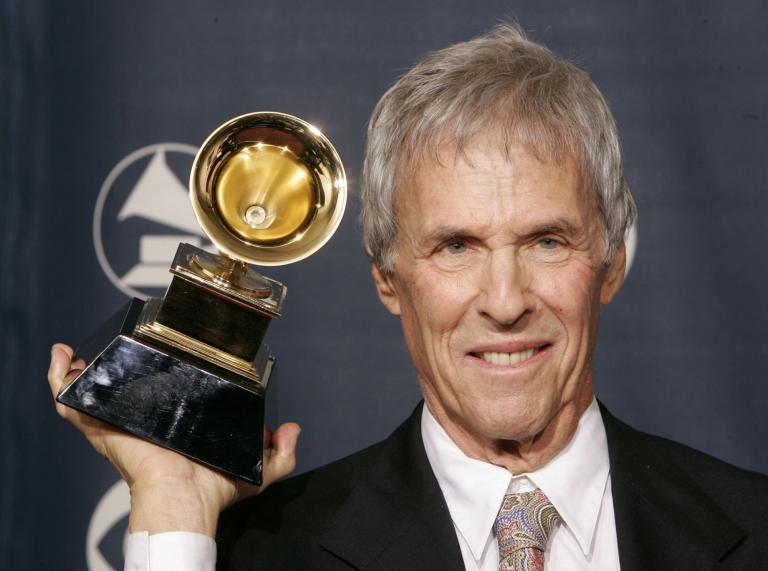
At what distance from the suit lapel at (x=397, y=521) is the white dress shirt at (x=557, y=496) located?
0.03 metres

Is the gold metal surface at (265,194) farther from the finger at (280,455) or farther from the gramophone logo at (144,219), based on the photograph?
the gramophone logo at (144,219)

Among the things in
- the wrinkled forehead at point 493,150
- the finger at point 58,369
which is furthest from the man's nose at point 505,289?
the finger at point 58,369

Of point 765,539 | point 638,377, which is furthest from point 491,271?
point 638,377

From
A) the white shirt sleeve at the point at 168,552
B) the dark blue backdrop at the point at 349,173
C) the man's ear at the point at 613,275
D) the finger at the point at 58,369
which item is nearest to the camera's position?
the white shirt sleeve at the point at 168,552

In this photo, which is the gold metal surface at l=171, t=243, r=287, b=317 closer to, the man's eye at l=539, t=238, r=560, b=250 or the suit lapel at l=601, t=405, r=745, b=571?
the man's eye at l=539, t=238, r=560, b=250

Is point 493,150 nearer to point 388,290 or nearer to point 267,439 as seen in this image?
point 388,290

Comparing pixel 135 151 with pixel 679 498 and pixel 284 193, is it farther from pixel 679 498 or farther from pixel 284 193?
pixel 679 498

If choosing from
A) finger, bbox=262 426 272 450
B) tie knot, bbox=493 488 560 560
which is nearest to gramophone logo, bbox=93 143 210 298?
finger, bbox=262 426 272 450

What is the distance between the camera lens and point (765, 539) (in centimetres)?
217

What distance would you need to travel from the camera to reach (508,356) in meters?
2.12

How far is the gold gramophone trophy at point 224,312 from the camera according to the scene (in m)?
1.95

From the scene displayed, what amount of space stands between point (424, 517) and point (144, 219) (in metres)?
1.18

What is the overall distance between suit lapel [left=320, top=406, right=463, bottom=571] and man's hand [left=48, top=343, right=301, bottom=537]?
0.71 ft

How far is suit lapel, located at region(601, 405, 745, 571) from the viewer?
2.12m
